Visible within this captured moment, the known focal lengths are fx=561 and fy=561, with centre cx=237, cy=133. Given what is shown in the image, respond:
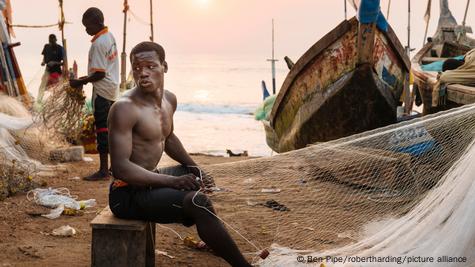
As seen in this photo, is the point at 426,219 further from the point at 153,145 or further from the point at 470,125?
the point at 153,145

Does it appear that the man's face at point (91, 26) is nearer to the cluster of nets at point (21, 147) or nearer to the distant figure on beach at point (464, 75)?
the cluster of nets at point (21, 147)

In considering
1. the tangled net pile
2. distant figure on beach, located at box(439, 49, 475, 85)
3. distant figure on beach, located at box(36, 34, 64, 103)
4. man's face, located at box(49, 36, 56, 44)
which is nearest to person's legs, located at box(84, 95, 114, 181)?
the tangled net pile

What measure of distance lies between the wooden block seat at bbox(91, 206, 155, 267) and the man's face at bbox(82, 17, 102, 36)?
3662 mm

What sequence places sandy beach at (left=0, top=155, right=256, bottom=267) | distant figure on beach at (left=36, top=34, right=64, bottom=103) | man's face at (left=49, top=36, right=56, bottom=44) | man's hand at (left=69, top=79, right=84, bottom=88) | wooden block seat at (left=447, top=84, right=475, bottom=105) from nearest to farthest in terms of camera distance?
sandy beach at (left=0, top=155, right=256, bottom=267) → wooden block seat at (left=447, top=84, right=475, bottom=105) → man's hand at (left=69, top=79, right=84, bottom=88) → distant figure on beach at (left=36, top=34, right=64, bottom=103) → man's face at (left=49, top=36, right=56, bottom=44)

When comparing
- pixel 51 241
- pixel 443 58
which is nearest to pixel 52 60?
pixel 51 241

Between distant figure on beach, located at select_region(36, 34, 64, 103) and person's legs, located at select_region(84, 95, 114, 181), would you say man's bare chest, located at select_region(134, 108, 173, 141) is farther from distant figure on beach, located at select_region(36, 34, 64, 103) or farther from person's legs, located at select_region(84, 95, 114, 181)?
distant figure on beach, located at select_region(36, 34, 64, 103)

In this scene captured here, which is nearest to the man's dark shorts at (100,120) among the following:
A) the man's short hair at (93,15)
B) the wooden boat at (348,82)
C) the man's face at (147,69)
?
the man's short hair at (93,15)

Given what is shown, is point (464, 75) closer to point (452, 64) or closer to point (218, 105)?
point (452, 64)

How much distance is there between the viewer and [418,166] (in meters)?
4.80

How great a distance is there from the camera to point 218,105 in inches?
1225

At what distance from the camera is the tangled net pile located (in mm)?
6711

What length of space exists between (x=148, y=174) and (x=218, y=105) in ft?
92.0

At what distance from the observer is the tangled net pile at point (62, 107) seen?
6.71m

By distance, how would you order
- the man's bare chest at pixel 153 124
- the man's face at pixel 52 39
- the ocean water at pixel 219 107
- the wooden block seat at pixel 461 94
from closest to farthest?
the man's bare chest at pixel 153 124, the wooden block seat at pixel 461 94, the man's face at pixel 52 39, the ocean water at pixel 219 107
